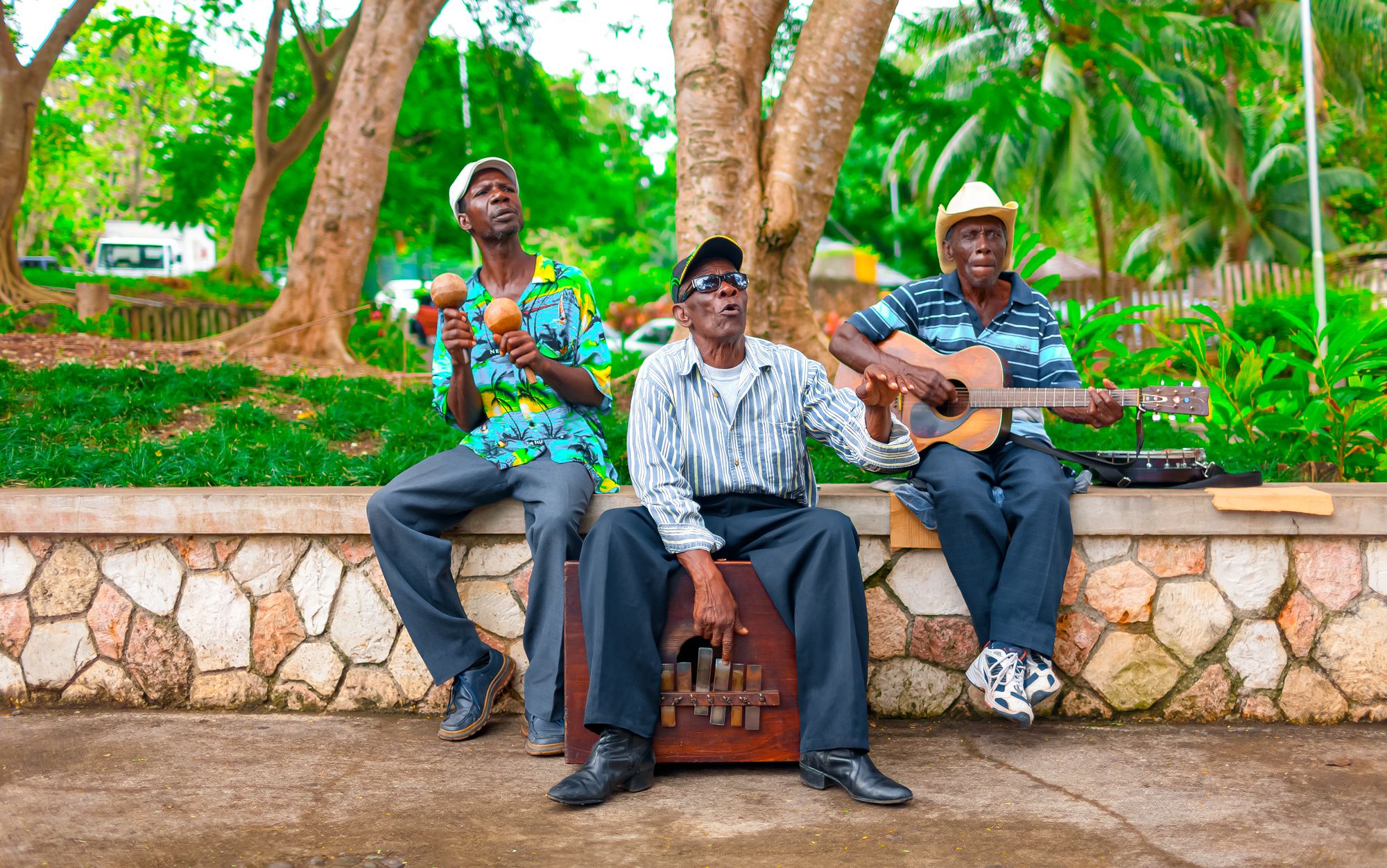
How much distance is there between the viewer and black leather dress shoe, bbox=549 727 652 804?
3387 millimetres

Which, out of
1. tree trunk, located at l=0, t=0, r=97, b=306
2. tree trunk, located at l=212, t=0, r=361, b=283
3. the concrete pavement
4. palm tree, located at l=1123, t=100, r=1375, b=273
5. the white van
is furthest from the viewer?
the white van

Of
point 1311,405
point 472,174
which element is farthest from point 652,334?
point 472,174

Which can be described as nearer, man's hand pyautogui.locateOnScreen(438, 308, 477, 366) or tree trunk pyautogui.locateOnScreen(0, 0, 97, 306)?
man's hand pyautogui.locateOnScreen(438, 308, 477, 366)

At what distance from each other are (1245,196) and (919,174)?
26.2ft

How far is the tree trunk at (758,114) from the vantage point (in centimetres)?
641

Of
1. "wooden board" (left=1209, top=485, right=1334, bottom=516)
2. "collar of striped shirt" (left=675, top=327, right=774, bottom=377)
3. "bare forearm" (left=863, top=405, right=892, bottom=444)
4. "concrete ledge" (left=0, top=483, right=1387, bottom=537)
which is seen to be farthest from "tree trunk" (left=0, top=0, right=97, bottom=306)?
"wooden board" (left=1209, top=485, right=1334, bottom=516)

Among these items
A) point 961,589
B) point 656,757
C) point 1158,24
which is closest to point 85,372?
point 656,757

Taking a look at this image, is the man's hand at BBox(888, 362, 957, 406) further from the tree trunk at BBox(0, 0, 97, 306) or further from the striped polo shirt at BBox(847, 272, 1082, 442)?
the tree trunk at BBox(0, 0, 97, 306)

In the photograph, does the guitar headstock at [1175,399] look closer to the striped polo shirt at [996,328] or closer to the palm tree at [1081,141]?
the striped polo shirt at [996,328]

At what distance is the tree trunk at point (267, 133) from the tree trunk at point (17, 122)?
14.6 feet

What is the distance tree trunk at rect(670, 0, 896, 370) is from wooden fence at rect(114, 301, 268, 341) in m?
7.03

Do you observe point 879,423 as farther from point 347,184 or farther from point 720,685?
point 347,184

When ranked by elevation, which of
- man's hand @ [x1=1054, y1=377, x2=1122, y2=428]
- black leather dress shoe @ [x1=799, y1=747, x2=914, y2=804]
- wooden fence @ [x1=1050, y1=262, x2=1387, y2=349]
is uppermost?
wooden fence @ [x1=1050, y1=262, x2=1387, y2=349]

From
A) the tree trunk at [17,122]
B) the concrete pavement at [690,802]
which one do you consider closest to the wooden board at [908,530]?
the concrete pavement at [690,802]
